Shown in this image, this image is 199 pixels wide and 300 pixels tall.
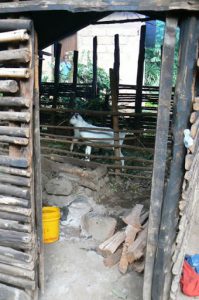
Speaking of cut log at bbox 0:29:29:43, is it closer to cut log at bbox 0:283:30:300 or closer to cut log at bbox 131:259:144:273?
cut log at bbox 0:283:30:300

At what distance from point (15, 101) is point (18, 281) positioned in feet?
5.83

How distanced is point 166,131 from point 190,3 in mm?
941

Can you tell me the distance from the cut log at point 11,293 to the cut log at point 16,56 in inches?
88.0

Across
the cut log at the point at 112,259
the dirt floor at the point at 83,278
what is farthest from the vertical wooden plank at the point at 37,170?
the cut log at the point at 112,259

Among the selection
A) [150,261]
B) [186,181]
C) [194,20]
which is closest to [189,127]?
[186,181]

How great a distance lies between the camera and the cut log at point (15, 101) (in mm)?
3100

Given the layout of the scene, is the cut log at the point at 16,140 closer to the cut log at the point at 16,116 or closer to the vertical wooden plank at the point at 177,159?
the cut log at the point at 16,116

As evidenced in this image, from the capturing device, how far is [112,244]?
446cm

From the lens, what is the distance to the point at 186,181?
2.91 meters

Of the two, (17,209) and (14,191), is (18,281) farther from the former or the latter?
(14,191)

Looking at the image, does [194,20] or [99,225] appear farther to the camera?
[99,225]

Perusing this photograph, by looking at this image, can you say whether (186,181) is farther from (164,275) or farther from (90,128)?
(90,128)

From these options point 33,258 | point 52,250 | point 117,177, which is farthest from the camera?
point 117,177

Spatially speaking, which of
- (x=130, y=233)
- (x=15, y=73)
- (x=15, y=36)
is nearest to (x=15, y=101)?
(x=15, y=73)
